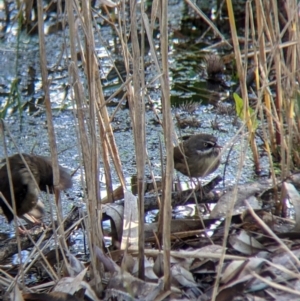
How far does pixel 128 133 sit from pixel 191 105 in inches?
28.3

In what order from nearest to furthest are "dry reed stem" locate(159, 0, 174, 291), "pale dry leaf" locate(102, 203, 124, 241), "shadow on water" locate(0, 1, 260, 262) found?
"dry reed stem" locate(159, 0, 174, 291)
"pale dry leaf" locate(102, 203, 124, 241)
"shadow on water" locate(0, 1, 260, 262)

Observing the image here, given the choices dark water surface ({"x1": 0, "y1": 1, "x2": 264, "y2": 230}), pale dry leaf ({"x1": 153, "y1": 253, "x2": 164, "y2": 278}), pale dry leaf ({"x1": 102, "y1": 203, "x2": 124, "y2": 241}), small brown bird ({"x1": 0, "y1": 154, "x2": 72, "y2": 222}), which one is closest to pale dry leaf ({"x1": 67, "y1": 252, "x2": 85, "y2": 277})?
pale dry leaf ({"x1": 153, "y1": 253, "x2": 164, "y2": 278})

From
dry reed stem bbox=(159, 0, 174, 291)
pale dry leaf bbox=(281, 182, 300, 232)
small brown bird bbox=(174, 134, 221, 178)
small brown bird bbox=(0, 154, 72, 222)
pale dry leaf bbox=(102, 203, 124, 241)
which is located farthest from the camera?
small brown bird bbox=(174, 134, 221, 178)

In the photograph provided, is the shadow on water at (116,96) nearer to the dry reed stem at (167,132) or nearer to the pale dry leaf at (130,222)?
the pale dry leaf at (130,222)

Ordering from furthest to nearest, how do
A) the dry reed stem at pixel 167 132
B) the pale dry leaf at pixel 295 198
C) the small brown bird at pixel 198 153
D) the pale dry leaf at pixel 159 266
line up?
the small brown bird at pixel 198 153 < the pale dry leaf at pixel 295 198 < the pale dry leaf at pixel 159 266 < the dry reed stem at pixel 167 132

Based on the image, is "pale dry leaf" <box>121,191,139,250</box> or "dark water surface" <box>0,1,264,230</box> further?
"dark water surface" <box>0,1,264,230</box>

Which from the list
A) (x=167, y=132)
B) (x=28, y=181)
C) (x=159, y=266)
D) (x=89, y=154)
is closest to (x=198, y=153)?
(x=28, y=181)

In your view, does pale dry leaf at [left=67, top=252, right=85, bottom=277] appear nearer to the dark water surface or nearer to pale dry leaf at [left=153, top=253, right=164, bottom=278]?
pale dry leaf at [left=153, top=253, right=164, bottom=278]

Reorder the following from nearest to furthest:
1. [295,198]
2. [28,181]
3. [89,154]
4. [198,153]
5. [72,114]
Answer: [89,154] → [295,198] → [28,181] → [198,153] → [72,114]

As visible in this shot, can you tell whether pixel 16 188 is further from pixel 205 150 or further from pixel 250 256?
pixel 250 256

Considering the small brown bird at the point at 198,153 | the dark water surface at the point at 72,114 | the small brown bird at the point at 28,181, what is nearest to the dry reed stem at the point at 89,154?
the small brown bird at the point at 28,181

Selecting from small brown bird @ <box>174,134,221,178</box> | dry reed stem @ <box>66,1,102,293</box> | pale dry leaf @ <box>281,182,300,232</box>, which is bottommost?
small brown bird @ <box>174,134,221,178</box>

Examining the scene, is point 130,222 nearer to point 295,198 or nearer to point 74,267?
point 74,267

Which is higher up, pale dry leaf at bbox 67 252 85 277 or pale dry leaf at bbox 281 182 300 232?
pale dry leaf at bbox 281 182 300 232
